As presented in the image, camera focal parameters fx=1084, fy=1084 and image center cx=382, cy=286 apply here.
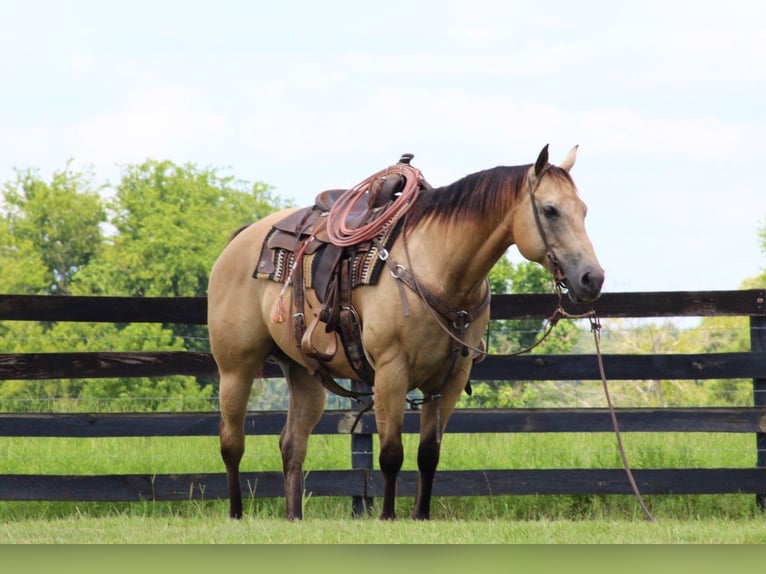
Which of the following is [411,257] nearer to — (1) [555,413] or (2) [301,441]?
(2) [301,441]

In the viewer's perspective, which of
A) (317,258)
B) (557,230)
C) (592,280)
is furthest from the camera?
(317,258)

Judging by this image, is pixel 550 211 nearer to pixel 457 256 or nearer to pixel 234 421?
pixel 457 256

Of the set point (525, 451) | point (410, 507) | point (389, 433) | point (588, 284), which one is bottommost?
point (410, 507)

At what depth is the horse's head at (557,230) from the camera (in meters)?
5.36

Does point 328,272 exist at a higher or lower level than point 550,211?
lower

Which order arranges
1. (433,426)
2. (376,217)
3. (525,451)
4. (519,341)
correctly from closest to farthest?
(433,426)
(376,217)
(525,451)
(519,341)

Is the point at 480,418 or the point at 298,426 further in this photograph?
the point at 480,418

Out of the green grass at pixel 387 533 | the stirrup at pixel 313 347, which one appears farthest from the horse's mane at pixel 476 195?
the green grass at pixel 387 533

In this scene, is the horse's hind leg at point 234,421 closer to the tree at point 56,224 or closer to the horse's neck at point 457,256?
the horse's neck at point 457,256

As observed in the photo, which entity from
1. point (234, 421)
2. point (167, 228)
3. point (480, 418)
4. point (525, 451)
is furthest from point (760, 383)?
point (167, 228)

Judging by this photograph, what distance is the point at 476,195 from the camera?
5.89 m

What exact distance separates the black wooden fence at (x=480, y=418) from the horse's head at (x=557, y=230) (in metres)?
2.29

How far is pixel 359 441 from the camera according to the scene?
7.96m

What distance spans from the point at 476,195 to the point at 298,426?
212 cm
